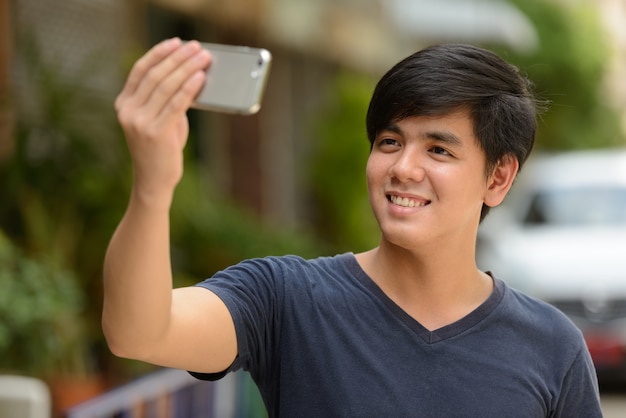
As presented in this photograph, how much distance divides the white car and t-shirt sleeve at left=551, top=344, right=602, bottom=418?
266 inches

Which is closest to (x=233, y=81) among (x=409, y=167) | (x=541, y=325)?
(x=409, y=167)

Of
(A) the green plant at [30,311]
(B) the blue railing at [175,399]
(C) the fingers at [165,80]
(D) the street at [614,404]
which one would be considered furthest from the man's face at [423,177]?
(D) the street at [614,404]

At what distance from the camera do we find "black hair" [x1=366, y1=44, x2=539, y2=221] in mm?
2316

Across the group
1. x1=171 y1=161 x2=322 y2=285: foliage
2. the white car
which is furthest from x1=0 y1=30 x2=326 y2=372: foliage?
the white car

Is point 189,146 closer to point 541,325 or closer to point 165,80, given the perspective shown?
point 541,325

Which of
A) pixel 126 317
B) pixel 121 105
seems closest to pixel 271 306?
pixel 126 317

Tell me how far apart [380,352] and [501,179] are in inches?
19.1

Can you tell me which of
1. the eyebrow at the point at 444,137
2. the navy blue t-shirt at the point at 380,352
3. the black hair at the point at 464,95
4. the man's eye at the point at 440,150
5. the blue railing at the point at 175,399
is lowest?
the blue railing at the point at 175,399

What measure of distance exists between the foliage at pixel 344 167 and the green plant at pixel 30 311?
21.0 ft

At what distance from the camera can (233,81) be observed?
1786 mm

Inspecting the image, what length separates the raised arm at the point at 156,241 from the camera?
174cm

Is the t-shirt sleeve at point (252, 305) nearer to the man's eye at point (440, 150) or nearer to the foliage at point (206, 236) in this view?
the man's eye at point (440, 150)

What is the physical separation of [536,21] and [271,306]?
1039 inches

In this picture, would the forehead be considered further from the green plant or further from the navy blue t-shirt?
the green plant
